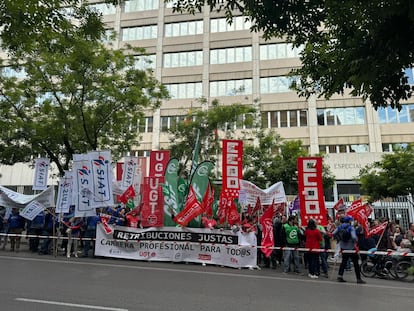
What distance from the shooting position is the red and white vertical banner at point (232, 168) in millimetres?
13547

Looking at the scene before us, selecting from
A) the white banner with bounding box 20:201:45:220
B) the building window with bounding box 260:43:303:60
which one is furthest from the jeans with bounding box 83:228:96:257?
the building window with bounding box 260:43:303:60

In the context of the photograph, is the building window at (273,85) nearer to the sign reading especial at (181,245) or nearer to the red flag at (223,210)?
the red flag at (223,210)

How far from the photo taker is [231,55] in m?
32.1

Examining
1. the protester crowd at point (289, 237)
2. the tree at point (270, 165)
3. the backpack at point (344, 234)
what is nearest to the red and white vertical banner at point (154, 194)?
the protester crowd at point (289, 237)

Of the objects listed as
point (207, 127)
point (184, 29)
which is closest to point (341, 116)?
point (207, 127)

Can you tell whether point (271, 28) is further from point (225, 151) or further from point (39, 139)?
point (39, 139)

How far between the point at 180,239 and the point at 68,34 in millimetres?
6985

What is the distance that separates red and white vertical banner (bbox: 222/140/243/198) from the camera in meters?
13.5

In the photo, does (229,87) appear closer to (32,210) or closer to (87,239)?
(32,210)

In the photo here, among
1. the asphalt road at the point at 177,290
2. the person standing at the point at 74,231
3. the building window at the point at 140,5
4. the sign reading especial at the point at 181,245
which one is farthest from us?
the building window at the point at 140,5

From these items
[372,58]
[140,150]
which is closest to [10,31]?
[372,58]

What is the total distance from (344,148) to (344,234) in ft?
66.1

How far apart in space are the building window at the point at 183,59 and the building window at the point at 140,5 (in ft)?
18.3

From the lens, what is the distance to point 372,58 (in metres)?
4.01
